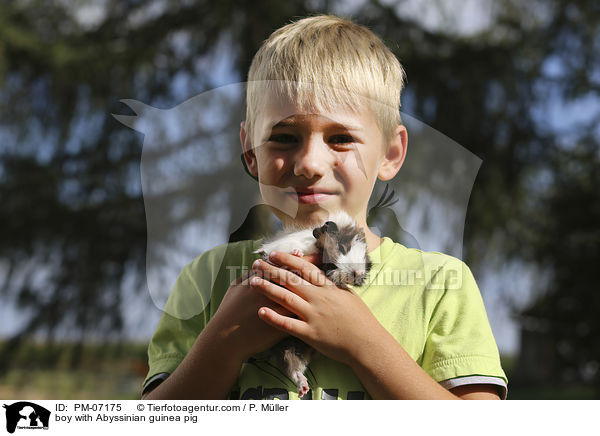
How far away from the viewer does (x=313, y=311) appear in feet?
2.22

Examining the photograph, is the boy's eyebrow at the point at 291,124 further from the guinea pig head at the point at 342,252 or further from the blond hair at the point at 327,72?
the guinea pig head at the point at 342,252

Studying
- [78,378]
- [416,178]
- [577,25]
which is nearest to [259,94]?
[416,178]

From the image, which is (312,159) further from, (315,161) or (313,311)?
(313,311)

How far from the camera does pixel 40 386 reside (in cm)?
312

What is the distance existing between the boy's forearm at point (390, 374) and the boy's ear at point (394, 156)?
26 centimetres

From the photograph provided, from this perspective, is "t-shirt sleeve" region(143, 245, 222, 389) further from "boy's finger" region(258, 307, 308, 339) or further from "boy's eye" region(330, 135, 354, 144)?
"boy's eye" region(330, 135, 354, 144)

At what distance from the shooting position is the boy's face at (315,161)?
2.34 ft

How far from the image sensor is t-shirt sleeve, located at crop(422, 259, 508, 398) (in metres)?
0.71

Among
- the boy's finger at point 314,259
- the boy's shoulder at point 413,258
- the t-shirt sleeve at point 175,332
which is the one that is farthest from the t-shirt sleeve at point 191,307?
the boy's shoulder at point 413,258

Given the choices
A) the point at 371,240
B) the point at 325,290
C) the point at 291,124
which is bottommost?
the point at 325,290

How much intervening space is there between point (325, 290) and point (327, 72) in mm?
325
